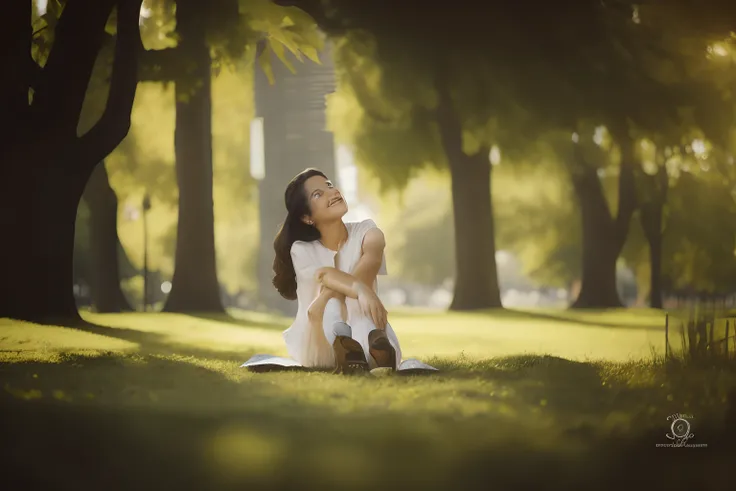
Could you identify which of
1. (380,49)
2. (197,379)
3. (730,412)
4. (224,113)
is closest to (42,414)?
(197,379)

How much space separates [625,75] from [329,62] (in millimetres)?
11089

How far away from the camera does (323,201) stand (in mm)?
6012

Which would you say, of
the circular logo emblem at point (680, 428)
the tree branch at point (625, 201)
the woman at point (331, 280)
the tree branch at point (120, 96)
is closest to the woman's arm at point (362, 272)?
the woman at point (331, 280)

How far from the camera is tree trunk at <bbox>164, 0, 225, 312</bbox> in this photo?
14.2 metres

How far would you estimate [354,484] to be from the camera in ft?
12.5

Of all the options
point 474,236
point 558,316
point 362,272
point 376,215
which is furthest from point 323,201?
point 376,215

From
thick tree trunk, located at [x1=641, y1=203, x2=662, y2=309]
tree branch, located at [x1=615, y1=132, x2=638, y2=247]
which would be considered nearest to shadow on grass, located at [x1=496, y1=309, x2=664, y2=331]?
tree branch, located at [x1=615, y1=132, x2=638, y2=247]

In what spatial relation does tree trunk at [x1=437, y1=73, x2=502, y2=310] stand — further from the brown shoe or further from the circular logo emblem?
the circular logo emblem

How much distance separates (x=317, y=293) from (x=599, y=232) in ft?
44.4

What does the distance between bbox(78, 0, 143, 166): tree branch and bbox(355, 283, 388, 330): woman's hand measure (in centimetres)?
561

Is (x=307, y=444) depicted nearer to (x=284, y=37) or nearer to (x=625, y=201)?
(x=284, y=37)

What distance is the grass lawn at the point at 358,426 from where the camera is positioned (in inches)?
155

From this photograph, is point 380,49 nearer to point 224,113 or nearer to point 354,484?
point 354,484

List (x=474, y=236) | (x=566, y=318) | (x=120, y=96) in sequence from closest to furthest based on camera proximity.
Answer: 1. (x=120, y=96)
2. (x=566, y=318)
3. (x=474, y=236)
